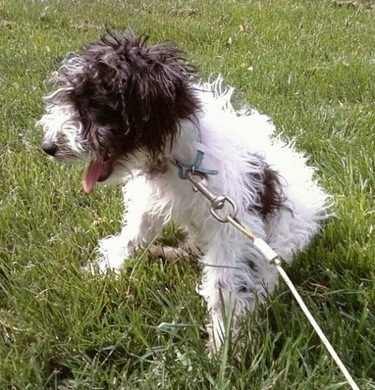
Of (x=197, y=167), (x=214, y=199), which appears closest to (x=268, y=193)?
(x=197, y=167)

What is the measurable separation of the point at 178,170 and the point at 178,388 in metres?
0.73

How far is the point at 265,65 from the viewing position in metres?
5.41

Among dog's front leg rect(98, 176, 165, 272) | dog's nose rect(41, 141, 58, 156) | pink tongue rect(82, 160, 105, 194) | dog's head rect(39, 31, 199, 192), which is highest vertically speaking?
dog's head rect(39, 31, 199, 192)

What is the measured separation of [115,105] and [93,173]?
267 millimetres

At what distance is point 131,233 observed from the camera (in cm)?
292

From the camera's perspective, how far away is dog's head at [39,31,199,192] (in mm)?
2174

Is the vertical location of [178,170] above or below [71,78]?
below

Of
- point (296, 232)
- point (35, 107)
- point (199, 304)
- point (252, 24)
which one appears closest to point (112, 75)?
point (199, 304)

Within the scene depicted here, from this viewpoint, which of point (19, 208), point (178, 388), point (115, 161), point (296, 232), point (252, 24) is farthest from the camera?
point (252, 24)

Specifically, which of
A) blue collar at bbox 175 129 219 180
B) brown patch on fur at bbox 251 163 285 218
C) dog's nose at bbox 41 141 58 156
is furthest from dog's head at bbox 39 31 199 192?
brown patch on fur at bbox 251 163 285 218

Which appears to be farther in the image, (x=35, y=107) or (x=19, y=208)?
(x=35, y=107)

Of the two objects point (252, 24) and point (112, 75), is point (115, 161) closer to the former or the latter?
point (112, 75)

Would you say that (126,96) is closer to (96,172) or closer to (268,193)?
(96,172)

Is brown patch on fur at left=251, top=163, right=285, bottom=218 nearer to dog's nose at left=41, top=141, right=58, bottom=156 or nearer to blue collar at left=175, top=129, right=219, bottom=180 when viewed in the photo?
blue collar at left=175, top=129, right=219, bottom=180
